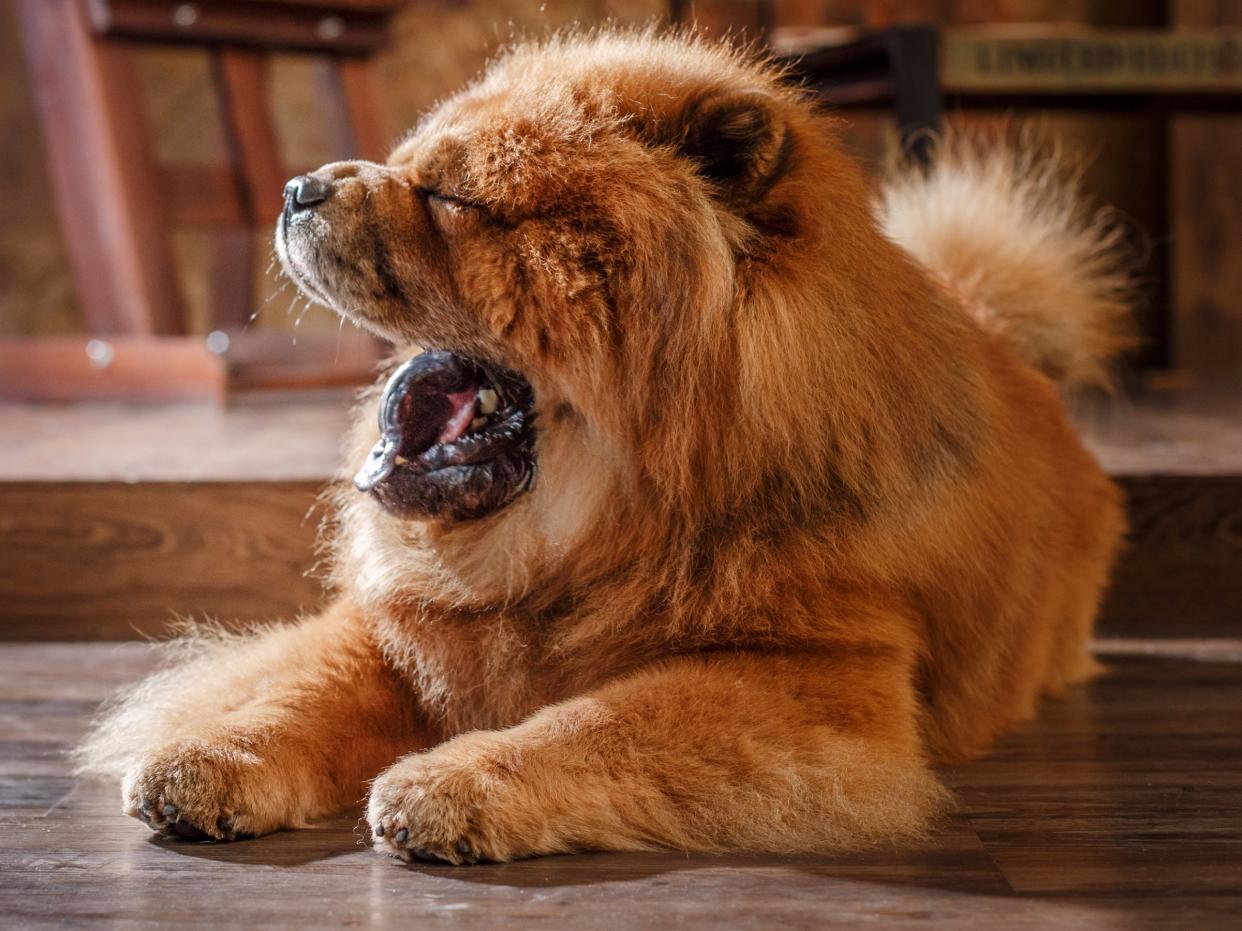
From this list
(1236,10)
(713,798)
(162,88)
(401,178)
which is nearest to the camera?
(713,798)

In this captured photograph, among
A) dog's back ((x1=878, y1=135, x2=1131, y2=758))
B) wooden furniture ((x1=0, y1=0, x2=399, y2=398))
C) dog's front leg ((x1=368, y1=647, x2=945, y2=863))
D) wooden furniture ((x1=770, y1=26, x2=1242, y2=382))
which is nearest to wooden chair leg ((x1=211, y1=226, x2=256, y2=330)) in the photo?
wooden furniture ((x1=0, y1=0, x2=399, y2=398))

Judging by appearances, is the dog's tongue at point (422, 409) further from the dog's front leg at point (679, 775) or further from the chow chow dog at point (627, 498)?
the dog's front leg at point (679, 775)

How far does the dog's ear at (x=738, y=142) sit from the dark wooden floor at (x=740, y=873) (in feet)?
1.89

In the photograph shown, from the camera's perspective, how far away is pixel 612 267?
4.16ft

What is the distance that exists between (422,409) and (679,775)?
1.48 ft

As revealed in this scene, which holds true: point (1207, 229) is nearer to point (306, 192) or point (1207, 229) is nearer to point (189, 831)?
point (306, 192)

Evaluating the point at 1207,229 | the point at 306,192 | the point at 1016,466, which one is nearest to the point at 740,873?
the point at 1016,466

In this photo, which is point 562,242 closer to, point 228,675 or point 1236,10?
point 228,675

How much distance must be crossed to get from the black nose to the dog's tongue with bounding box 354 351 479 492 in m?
0.19

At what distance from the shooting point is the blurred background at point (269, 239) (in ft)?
7.02

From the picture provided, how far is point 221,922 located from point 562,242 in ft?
1.98

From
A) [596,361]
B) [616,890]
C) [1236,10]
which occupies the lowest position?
[616,890]

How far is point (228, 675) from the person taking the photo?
148 centimetres

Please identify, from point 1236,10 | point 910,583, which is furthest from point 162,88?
point 910,583
